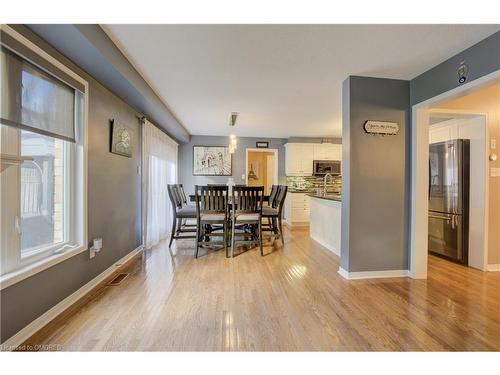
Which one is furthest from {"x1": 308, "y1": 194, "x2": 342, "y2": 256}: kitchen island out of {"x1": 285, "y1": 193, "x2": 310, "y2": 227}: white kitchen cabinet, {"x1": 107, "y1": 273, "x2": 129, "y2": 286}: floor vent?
{"x1": 107, "y1": 273, "x2": 129, "y2": 286}: floor vent

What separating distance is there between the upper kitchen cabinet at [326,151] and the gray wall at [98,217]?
430 cm

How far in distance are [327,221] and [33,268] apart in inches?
140

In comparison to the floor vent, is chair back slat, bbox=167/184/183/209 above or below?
above

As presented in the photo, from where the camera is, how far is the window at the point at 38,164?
4.61 feet

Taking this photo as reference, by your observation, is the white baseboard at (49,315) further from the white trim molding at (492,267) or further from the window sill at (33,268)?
the white trim molding at (492,267)

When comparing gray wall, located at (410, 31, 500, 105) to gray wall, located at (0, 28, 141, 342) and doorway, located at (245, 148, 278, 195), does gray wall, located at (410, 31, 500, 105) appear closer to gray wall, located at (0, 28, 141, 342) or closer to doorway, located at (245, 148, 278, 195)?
gray wall, located at (0, 28, 141, 342)

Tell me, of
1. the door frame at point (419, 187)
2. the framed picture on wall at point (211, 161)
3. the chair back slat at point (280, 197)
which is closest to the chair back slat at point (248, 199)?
the chair back slat at point (280, 197)

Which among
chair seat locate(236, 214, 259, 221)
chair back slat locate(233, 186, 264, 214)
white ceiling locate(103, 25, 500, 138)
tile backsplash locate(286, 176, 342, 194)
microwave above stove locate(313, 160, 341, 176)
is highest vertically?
white ceiling locate(103, 25, 500, 138)

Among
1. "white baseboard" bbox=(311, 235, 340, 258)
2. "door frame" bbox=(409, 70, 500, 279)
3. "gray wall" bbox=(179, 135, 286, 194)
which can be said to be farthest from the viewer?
"gray wall" bbox=(179, 135, 286, 194)

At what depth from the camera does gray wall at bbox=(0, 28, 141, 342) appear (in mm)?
1479

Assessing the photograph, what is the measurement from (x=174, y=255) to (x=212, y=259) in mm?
618

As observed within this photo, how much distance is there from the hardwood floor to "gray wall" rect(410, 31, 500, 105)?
2016mm

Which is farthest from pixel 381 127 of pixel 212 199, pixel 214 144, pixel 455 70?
pixel 214 144
